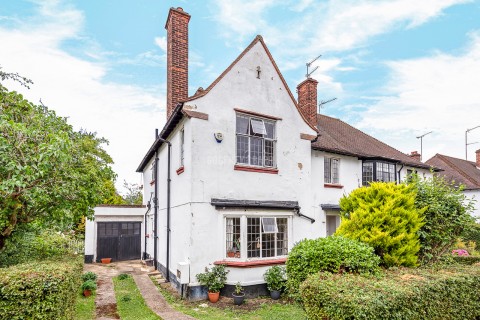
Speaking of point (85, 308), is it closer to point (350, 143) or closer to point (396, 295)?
point (396, 295)

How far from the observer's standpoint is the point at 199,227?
10.7m

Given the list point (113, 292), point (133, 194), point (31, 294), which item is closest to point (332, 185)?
point (113, 292)

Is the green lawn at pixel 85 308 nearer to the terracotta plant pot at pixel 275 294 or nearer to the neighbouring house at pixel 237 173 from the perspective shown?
the neighbouring house at pixel 237 173

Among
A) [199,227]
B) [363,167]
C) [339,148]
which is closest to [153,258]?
[199,227]

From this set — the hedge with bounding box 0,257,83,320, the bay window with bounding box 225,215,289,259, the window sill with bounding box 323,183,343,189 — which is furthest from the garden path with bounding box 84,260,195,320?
the window sill with bounding box 323,183,343,189

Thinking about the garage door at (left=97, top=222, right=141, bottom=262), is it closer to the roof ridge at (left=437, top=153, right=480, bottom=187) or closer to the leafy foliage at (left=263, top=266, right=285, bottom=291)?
the leafy foliage at (left=263, top=266, right=285, bottom=291)

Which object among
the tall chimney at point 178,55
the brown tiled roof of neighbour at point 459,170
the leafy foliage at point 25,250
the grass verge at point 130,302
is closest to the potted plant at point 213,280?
the grass verge at point 130,302

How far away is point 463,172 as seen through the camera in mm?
32938

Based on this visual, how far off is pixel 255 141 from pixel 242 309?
6.15 meters

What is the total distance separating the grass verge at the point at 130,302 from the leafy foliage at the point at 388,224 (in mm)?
6332

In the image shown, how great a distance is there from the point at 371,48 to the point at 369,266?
37.9 feet

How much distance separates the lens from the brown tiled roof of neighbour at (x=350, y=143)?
53.3ft

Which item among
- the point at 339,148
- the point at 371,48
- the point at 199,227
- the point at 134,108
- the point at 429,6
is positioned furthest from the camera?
the point at 134,108

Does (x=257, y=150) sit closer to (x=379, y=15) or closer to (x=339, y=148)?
(x=339, y=148)
